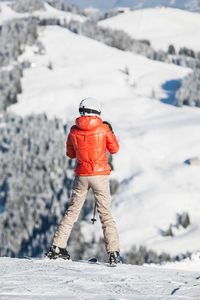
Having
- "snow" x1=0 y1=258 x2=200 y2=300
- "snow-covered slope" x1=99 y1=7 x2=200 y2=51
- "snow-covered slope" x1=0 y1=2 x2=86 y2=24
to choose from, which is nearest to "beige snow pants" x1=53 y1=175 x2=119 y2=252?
"snow" x1=0 y1=258 x2=200 y2=300

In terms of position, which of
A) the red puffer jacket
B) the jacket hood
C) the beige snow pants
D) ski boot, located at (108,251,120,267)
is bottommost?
ski boot, located at (108,251,120,267)

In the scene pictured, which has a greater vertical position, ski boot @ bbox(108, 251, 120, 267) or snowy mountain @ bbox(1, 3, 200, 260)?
snowy mountain @ bbox(1, 3, 200, 260)

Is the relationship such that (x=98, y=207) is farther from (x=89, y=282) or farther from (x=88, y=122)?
(x=89, y=282)

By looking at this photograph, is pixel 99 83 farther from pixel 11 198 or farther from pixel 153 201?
pixel 153 201

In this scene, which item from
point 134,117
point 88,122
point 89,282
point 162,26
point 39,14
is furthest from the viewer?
point 39,14

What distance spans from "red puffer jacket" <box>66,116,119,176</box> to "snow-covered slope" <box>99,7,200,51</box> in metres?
35.1

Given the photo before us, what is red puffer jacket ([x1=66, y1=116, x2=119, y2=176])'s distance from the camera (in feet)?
16.1

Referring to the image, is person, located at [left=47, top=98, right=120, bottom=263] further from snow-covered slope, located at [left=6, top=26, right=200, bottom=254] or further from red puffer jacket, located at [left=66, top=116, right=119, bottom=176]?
snow-covered slope, located at [left=6, top=26, right=200, bottom=254]

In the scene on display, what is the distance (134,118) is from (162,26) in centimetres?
2569

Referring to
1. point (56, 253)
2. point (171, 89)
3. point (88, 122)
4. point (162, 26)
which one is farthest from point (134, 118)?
point (162, 26)

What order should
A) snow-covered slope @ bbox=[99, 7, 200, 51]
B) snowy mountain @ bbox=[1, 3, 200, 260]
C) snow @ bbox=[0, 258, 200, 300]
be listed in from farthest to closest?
snow-covered slope @ bbox=[99, 7, 200, 51] → snowy mountain @ bbox=[1, 3, 200, 260] → snow @ bbox=[0, 258, 200, 300]

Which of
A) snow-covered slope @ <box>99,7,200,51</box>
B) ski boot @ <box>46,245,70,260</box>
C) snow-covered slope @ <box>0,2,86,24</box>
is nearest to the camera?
ski boot @ <box>46,245,70,260</box>

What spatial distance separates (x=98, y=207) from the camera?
16.9 feet

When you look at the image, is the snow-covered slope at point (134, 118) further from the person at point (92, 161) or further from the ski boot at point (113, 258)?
the person at point (92, 161)
